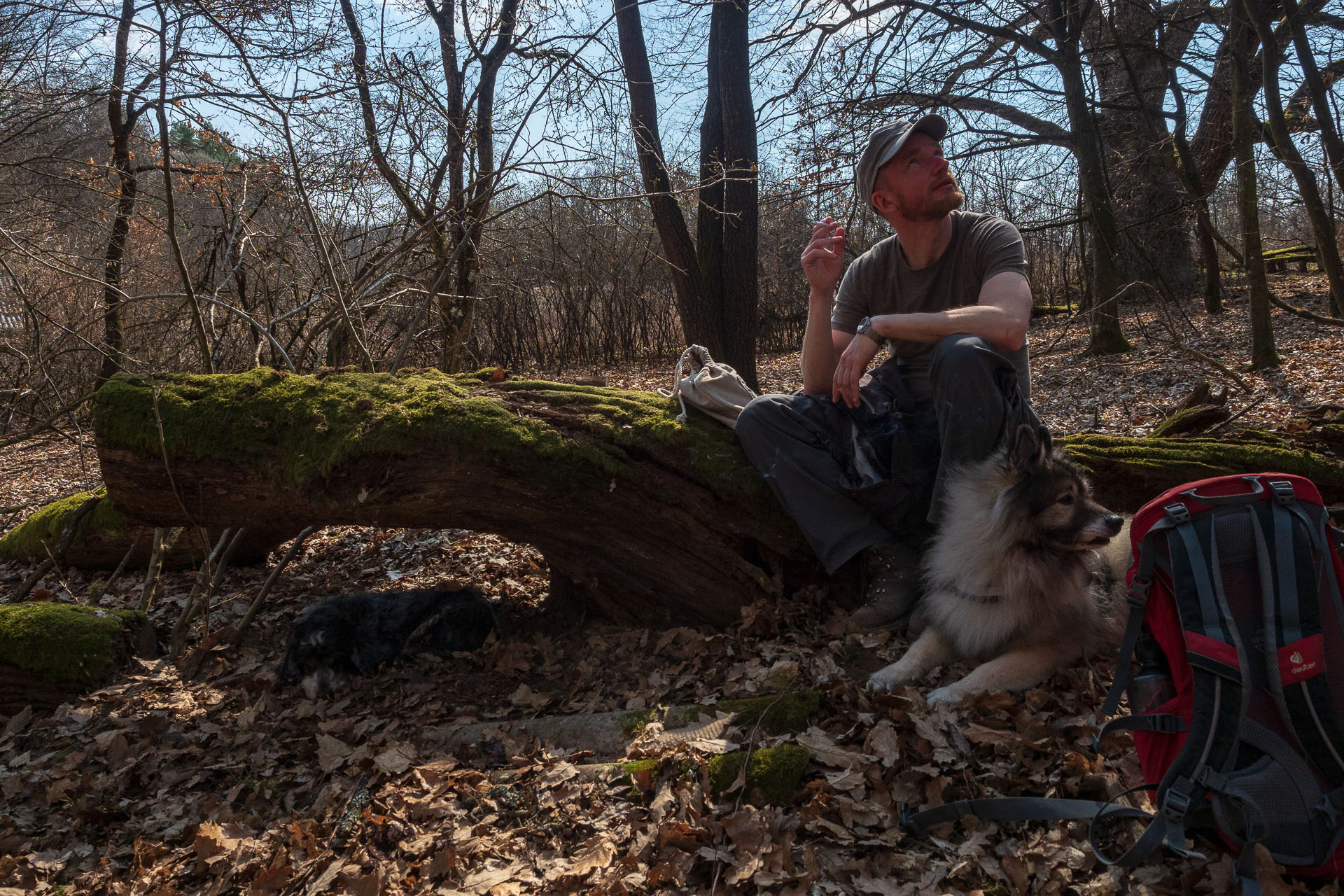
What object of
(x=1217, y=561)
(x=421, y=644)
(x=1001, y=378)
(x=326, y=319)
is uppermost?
(x=326, y=319)

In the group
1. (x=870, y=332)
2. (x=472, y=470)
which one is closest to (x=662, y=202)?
(x=870, y=332)

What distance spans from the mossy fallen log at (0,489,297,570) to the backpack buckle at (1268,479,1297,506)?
600 centimetres

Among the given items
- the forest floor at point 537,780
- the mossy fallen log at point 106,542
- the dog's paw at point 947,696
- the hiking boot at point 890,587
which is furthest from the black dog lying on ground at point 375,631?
the dog's paw at point 947,696

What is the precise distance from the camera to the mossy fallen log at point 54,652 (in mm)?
3996

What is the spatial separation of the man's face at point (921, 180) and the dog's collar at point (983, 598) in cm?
185

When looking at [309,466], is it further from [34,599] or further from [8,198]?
[8,198]

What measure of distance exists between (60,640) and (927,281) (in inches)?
199

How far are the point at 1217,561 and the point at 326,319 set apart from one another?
5.96m

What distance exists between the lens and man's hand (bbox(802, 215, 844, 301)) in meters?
3.85

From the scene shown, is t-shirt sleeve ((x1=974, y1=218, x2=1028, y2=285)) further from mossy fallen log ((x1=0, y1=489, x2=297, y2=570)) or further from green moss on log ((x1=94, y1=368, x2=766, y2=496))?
mossy fallen log ((x1=0, y1=489, x2=297, y2=570))

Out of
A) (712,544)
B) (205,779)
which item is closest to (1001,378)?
(712,544)

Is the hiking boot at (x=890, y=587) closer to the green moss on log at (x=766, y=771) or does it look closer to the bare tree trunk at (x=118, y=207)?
the green moss on log at (x=766, y=771)

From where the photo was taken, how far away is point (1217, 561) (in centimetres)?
226

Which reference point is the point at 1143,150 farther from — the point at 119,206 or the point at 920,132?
the point at 119,206
